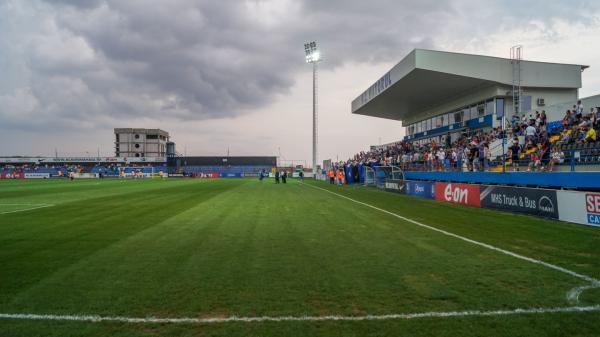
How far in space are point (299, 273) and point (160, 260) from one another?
9.34 feet

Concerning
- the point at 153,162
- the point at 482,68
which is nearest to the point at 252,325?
the point at 482,68

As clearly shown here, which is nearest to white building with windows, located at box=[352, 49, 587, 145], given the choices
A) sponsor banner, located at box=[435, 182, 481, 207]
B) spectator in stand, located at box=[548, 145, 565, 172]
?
sponsor banner, located at box=[435, 182, 481, 207]

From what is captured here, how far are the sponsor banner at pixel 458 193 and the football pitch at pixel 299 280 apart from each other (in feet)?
21.8

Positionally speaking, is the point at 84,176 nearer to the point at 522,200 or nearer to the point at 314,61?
the point at 314,61

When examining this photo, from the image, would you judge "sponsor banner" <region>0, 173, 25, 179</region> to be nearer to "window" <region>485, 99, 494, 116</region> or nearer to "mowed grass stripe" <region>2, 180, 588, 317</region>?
"mowed grass stripe" <region>2, 180, 588, 317</region>

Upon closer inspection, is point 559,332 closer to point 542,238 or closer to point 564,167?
point 542,238

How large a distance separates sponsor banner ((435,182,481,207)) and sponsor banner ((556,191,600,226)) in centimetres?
490

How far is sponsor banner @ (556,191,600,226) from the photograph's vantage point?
1126 cm

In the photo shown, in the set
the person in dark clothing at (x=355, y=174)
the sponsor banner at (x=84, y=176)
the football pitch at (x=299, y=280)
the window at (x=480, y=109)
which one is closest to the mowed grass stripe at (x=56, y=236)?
the football pitch at (x=299, y=280)

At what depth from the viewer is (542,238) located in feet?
31.2

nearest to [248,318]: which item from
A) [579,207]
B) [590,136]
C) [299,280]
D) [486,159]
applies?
[299,280]

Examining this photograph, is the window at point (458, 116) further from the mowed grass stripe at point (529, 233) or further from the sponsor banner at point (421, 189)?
the mowed grass stripe at point (529, 233)

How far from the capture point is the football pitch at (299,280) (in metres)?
Result: 4.19

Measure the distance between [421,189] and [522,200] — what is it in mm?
Answer: 9471
